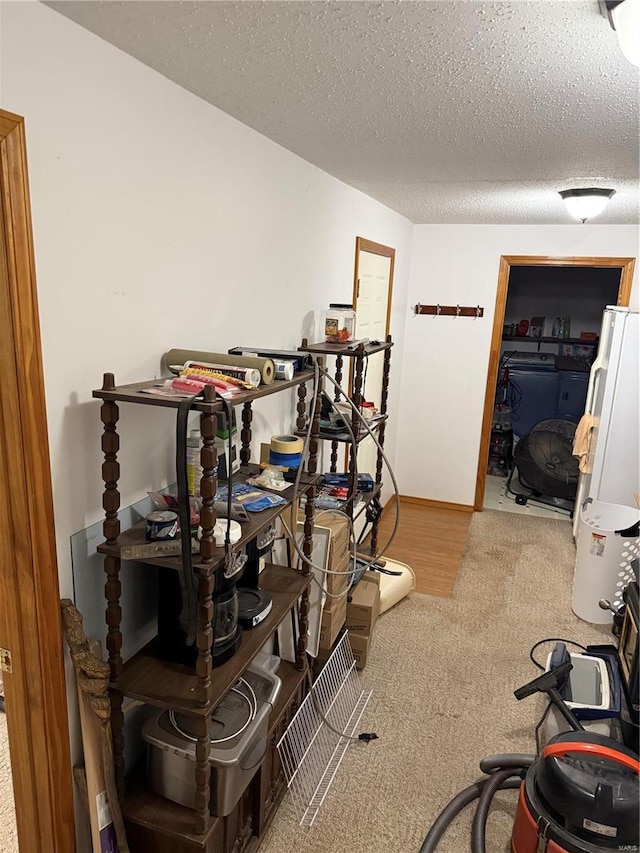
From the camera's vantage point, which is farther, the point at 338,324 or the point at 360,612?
the point at 360,612

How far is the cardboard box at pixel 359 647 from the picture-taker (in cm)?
284

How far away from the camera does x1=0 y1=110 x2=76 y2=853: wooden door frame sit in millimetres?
1197

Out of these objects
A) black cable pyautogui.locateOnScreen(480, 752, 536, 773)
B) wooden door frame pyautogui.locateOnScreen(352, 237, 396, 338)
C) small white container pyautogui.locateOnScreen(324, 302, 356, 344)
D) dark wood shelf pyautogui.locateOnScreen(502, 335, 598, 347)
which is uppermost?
wooden door frame pyautogui.locateOnScreen(352, 237, 396, 338)

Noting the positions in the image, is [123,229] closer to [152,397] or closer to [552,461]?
[152,397]

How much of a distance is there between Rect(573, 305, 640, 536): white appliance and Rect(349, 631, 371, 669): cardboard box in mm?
1684

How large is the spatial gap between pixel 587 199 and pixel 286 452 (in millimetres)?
1921

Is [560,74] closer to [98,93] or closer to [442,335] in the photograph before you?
[98,93]

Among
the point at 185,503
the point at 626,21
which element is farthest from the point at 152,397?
the point at 626,21

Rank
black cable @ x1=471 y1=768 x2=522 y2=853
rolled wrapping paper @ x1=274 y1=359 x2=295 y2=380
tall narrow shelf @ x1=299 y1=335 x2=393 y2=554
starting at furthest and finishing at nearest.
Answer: tall narrow shelf @ x1=299 y1=335 x2=393 y2=554 < black cable @ x1=471 y1=768 x2=522 y2=853 < rolled wrapping paper @ x1=274 y1=359 x2=295 y2=380

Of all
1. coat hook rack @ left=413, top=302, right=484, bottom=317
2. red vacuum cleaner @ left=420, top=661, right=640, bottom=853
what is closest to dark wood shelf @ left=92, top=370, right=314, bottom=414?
red vacuum cleaner @ left=420, top=661, right=640, bottom=853

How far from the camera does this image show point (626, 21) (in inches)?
41.6

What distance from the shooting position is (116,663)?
1.58 m

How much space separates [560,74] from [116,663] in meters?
1.83

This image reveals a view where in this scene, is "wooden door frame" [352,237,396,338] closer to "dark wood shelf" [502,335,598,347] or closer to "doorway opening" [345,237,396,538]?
"doorway opening" [345,237,396,538]
